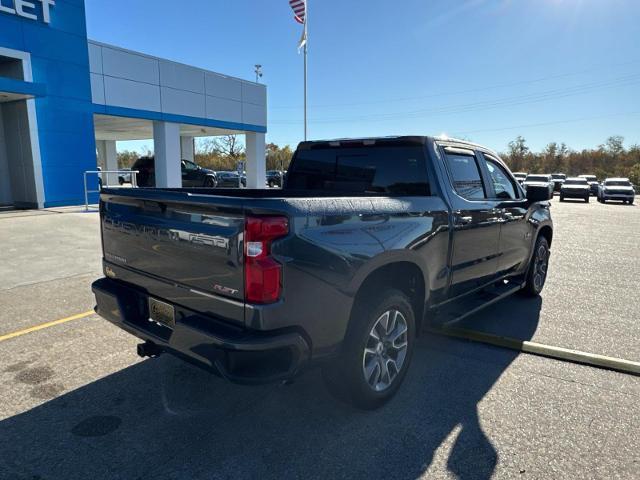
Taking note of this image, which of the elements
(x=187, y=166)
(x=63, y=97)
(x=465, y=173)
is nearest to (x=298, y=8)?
(x=187, y=166)

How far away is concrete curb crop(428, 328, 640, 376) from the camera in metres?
3.86

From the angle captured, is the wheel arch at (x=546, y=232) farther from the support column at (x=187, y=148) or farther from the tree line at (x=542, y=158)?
the tree line at (x=542, y=158)

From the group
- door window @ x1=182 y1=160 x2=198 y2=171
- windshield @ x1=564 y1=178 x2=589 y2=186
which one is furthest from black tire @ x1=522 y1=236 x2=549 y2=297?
windshield @ x1=564 y1=178 x2=589 y2=186

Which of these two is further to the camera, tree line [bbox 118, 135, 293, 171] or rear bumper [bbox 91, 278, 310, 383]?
Answer: tree line [bbox 118, 135, 293, 171]

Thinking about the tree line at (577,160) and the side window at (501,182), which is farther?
the tree line at (577,160)

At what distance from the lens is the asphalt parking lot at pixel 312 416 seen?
2.55 metres

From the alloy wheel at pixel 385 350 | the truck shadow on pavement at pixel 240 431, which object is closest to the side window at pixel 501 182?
the truck shadow on pavement at pixel 240 431

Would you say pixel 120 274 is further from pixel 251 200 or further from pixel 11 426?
pixel 251 200

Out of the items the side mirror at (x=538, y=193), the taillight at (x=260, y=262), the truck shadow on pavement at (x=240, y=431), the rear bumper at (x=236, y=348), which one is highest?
the side mirror at (x=538, y=193)

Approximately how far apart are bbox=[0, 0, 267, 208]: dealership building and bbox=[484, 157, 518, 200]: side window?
1442 cm

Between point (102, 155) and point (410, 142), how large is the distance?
3493cm

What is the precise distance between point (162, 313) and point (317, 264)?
1122 millimetres

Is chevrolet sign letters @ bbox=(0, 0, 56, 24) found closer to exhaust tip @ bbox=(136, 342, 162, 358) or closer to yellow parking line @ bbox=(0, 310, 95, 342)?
yellow parking line @ bbox=(0, 310, 95, 342)

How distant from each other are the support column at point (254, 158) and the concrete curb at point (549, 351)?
22.0m
